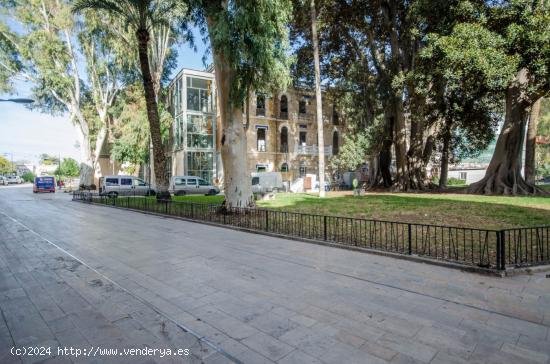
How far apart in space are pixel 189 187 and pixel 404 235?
69.8ft

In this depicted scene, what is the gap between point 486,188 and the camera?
58.2 ft

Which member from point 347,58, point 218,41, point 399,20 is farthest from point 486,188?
point 218,41

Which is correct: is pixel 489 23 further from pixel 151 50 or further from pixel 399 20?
pixel 151 50

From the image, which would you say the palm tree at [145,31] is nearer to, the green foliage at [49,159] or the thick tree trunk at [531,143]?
the thick tree trunk at [531,143]

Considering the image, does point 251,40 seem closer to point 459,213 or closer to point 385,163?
point 459,213

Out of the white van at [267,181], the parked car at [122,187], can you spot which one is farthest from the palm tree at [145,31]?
the white van at [267,181]

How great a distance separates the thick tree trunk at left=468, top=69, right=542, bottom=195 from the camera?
55.2 feet

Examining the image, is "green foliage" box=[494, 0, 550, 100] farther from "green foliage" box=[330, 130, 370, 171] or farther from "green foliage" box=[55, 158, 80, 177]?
"green foliage" box=[55, 158, 80, 177]

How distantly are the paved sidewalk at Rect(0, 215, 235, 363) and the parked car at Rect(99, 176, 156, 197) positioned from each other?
21.9 meters

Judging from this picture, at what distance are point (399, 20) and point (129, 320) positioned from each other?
974 inches

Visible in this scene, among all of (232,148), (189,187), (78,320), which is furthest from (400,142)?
(78,320)

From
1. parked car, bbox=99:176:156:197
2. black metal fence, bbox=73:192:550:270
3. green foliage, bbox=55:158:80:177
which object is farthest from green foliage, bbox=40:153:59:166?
black metal fence, bbox=73:192:550:270

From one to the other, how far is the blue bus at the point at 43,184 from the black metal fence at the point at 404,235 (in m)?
26.7

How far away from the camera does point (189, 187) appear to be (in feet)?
87.0
